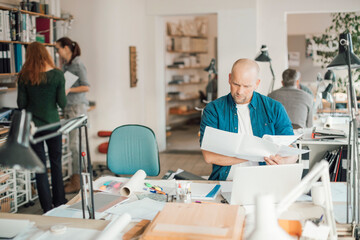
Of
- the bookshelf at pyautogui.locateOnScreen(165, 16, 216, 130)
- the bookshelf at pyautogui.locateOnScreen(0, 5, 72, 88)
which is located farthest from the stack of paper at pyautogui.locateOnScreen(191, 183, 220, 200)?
the bookshelf at pyautogui.locateOnScreen(165, 16, 216, 130)

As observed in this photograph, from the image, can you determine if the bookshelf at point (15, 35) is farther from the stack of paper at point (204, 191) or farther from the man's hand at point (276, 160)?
the man's hand at point (276, 160)

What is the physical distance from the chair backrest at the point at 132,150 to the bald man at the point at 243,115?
627 mm

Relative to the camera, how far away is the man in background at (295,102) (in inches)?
180

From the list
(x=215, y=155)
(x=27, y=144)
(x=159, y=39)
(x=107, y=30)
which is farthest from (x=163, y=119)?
(x=27, y=144)

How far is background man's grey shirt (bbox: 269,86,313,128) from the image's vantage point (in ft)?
15.0

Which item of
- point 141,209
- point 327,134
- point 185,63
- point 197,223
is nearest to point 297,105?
point 327,134

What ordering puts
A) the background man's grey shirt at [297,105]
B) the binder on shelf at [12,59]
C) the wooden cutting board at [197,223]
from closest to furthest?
the wooden cutting board at [197,223] < the background man's grey shirt at [297,105] < the binder on shelf at [12,59]

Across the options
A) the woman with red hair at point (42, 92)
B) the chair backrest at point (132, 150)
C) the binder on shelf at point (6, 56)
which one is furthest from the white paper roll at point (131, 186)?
the binder on shelf at point (6, 56)

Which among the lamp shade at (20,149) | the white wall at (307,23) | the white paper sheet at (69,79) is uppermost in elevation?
the white wall at (307,23)

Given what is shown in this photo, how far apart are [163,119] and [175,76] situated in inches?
102

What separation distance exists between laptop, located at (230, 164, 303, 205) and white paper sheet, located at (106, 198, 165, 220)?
0.38m

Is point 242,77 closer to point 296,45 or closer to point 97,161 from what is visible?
point 97,161

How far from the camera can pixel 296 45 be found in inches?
350

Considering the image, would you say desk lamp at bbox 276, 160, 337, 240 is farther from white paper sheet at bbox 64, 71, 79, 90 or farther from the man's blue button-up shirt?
white paper sheet at bbox 64, 71, 79, 90
